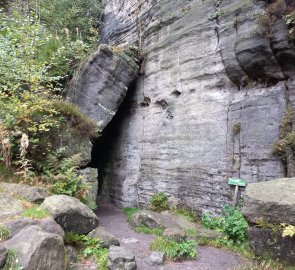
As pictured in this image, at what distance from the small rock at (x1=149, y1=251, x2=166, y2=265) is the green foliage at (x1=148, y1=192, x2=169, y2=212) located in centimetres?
444

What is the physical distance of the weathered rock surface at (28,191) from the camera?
22.0 feet

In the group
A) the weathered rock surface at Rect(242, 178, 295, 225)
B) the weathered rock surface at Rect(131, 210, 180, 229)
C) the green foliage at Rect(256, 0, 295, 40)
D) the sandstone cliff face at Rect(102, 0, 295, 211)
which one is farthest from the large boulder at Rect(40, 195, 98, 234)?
the green foliage at Rect(256, 0, 295, 40)

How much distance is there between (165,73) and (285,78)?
16.1 feet

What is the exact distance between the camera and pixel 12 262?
13.9 feet

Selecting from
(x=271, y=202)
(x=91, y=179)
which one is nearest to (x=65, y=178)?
(x=91, y=179)

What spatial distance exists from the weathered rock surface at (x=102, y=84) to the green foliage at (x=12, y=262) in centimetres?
801

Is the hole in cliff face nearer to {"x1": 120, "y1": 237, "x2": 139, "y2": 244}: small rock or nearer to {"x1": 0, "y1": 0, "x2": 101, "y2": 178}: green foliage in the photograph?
{"x1": 0, "y1": 0, "x2": 101, "y2": 178}: green foliage

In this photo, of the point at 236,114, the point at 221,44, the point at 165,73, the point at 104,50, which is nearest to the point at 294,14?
the point at 221,44

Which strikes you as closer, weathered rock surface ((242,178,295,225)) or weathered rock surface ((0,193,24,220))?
weathered rock surface ((242,178,295,225))

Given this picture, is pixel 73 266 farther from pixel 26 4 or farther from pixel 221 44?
pixel 26 4

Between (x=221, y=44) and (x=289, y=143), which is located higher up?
(x=221, y=44)

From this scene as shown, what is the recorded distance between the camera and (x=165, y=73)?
40.1ft

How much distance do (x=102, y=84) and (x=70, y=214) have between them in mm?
7444

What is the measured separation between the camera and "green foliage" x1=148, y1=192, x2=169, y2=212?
10797 mm
